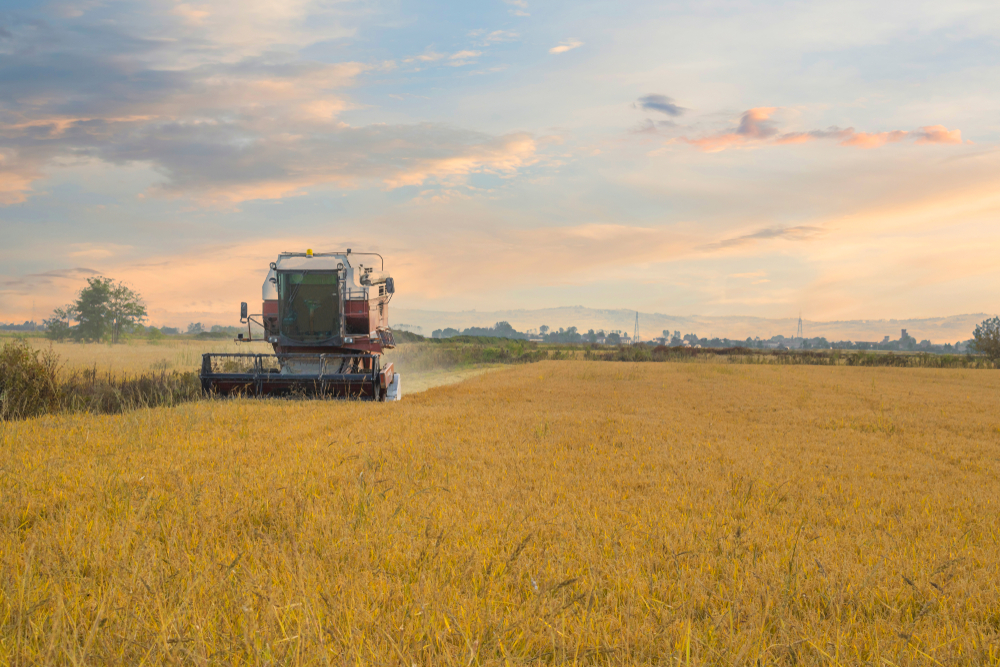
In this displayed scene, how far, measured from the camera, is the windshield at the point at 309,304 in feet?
49.6

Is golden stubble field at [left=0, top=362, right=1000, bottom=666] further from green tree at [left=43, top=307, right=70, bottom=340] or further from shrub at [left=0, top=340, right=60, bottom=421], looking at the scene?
green tree at [left=43, top=307, right=70, bottom=340]

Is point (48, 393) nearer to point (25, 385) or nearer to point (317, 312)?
point (25, 385)

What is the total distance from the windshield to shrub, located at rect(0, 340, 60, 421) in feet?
17.5

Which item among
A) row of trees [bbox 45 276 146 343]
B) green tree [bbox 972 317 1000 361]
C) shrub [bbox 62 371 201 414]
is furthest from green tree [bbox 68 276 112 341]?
green tree [bbox 972 317 1000 361]

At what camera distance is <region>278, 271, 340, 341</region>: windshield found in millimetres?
15125

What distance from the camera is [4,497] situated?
203 inches

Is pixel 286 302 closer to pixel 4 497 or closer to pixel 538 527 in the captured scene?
pixel 4 497

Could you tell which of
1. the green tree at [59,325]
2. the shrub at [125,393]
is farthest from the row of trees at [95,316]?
the shrub at [125,393]

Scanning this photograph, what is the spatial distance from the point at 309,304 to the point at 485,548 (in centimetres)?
1266

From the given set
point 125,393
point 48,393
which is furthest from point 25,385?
point 125,393

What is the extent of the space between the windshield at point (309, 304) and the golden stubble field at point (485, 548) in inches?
259

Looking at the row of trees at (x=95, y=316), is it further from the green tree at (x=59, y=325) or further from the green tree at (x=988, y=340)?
the green tree at (x=988, y=340)

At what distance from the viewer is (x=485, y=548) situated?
388 cm

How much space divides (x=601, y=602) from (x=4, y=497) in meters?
5.55
